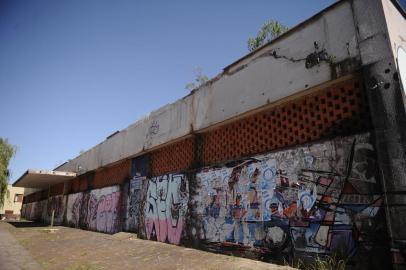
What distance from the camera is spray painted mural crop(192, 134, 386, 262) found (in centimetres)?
438

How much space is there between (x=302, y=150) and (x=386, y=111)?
166 cm

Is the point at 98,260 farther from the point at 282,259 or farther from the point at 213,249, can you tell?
the point at 282,259

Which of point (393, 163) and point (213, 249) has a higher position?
point (393, 163)

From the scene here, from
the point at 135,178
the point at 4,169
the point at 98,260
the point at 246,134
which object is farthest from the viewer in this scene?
the point at 4,169

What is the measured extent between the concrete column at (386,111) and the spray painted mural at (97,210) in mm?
10946

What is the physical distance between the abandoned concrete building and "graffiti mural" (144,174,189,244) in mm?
60

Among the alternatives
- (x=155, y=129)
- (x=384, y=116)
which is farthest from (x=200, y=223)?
(x=384, y=116)

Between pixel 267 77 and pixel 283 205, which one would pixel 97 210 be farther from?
pixel 267 77

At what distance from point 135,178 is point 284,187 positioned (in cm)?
775

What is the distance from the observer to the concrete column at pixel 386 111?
380 centimetres

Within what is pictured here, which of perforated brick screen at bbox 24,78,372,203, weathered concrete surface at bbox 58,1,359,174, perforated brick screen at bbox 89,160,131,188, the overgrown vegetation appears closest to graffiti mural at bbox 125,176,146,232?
perforated brick screen at bbox 89,160,131,188

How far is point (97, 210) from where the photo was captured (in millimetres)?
14805

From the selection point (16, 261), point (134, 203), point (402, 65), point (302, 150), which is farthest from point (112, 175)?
point (402, 65)

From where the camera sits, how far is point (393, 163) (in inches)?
157
